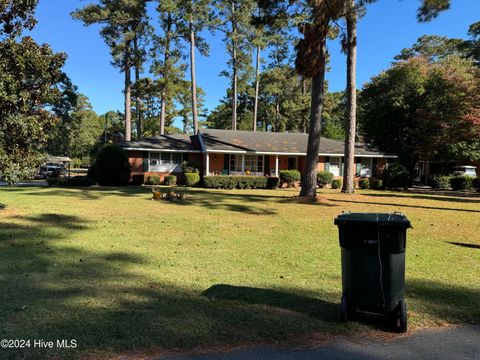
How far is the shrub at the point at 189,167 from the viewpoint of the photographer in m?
26.6

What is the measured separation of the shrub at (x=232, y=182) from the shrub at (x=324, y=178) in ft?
14.9

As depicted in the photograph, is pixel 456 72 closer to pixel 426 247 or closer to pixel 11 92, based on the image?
pixel 426 247

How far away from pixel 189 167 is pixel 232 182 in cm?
371

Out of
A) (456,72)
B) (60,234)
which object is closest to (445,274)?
(60,234)

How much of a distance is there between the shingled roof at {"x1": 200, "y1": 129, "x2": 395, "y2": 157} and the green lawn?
16.5 metres

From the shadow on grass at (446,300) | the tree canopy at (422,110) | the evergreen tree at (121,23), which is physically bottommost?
the shadow on grass at (446,300)

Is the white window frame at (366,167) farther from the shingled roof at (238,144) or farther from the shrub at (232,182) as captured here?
the shrub at (232,182)

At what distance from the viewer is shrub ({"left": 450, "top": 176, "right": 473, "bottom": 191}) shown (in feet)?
92.0

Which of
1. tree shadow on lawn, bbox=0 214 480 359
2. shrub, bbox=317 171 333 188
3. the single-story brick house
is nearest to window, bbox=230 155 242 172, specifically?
the single-story brick house

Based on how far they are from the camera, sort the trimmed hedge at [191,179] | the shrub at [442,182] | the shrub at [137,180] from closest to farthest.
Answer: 1. the trimmed hedge at [191,179]
2. the shrub at [137,180]
3. the shrub at [442,182]

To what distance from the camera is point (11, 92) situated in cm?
1046

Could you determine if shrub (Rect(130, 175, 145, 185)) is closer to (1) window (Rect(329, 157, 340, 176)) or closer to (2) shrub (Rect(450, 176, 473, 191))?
(1) window (Rect(329, 157, 340, 176))

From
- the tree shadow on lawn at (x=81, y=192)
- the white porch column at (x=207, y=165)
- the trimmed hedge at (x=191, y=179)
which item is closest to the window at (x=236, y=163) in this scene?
the white porch column at (x=207, y=165)

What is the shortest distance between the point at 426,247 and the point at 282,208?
21.6 ft
